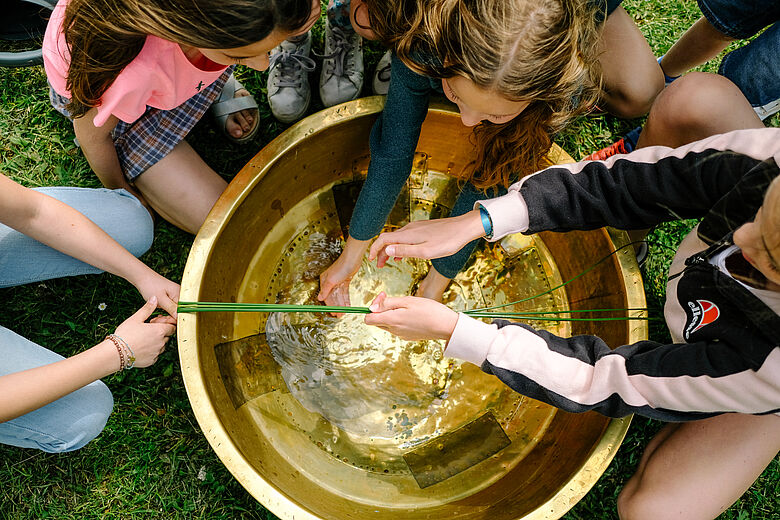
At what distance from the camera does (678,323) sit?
37.1 inches

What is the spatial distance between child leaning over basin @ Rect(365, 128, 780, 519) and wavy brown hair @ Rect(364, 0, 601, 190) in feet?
0.59

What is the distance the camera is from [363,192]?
1.12 metres

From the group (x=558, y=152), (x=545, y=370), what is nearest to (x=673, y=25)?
(x=558, y=152)

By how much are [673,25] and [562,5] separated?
1059 millimetres

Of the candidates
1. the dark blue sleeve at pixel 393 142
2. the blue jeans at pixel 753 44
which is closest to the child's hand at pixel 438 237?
the dark blue sleeve at pixel 393 142

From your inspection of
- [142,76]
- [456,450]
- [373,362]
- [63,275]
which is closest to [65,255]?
[63,275]

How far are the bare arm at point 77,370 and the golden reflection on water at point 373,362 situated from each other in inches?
6.7

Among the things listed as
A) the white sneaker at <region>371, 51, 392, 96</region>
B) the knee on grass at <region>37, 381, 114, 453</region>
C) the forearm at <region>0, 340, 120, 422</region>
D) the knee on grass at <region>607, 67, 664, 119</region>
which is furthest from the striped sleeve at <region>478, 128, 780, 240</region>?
the knee on grass at <region>37, 381, 114, 453</region>

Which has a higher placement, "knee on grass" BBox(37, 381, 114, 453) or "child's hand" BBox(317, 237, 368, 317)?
"child's hand" BBox(317, 237, 368, 317)

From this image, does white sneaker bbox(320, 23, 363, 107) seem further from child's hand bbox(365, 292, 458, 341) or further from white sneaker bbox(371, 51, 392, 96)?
child's hand bbox(365, 292, 458, 341)

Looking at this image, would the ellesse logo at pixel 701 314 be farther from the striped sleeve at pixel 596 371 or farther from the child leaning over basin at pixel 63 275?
the child leaning over basin at pixel 63 275

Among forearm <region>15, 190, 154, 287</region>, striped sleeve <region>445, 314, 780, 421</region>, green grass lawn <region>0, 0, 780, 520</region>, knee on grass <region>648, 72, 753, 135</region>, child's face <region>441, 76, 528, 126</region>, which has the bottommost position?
green grass lawn <region>0, 0, 780, 520</region>

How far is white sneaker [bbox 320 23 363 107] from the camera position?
1359 millimetres

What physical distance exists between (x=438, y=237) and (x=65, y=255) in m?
0.78
